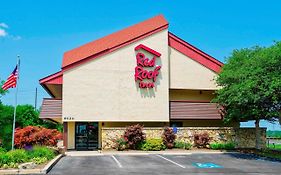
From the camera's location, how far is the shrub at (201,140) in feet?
96.3

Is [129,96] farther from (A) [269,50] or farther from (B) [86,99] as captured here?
(A) [269,50]

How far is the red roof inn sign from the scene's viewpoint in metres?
29.5

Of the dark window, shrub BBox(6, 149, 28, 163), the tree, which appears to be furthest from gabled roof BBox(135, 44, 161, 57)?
shrub BBox(6, 149, 28, 163)

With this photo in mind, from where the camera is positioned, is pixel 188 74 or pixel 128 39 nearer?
pixel 128 39

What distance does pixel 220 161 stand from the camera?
21266mm

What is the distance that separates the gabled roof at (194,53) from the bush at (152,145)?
8517mm

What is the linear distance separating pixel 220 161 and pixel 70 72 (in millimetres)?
13649

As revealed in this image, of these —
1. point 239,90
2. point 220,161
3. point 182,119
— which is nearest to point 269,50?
point 239,90

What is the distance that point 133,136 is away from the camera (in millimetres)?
27953

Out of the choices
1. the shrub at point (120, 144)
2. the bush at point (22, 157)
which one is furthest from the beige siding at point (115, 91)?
the bush at point (22, 157)

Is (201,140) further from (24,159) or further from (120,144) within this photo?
(24,159)

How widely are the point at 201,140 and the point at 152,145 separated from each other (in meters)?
4.38

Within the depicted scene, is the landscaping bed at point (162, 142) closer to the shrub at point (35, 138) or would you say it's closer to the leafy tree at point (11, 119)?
the shrub at point (35, 138)

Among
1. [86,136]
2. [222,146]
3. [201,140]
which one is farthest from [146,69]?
[222,146]
